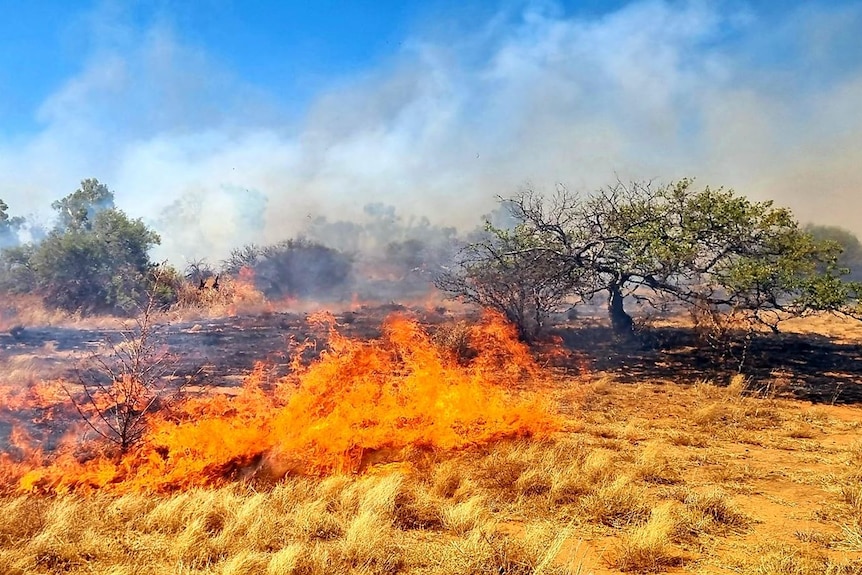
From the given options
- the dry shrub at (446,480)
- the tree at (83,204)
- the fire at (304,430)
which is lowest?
the dry shrub at (446,480)

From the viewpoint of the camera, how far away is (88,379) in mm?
12930

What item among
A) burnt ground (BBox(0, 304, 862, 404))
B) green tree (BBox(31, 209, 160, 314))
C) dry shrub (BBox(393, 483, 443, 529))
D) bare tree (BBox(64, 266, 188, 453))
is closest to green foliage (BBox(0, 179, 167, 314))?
green tree (BBox(31, 209, 160, 314))

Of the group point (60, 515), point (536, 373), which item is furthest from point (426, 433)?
point (536, 373)

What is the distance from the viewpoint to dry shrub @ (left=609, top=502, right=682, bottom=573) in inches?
213

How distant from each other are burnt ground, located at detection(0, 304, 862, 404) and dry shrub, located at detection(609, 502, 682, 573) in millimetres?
9281

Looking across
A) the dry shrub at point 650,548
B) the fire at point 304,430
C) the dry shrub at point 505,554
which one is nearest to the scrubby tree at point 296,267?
the fire at point 304,430

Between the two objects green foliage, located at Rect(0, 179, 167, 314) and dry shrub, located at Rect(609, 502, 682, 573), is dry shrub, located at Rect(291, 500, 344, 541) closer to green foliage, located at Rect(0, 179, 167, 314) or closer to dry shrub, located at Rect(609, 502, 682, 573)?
dry shrub, located at Rect(609, 502, 682, 573)

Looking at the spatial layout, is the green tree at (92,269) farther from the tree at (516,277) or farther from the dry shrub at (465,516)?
the dry shrub at (465,516)

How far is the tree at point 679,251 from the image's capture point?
47.6ft

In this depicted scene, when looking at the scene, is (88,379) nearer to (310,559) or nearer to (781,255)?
(310,559)

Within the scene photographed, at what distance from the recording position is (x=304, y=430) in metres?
8.11

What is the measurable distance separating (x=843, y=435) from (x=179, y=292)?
2811 cm

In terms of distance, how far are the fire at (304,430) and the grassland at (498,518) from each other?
39 centimetres

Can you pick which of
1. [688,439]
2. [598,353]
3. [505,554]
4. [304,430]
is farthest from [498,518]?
[598,353]
